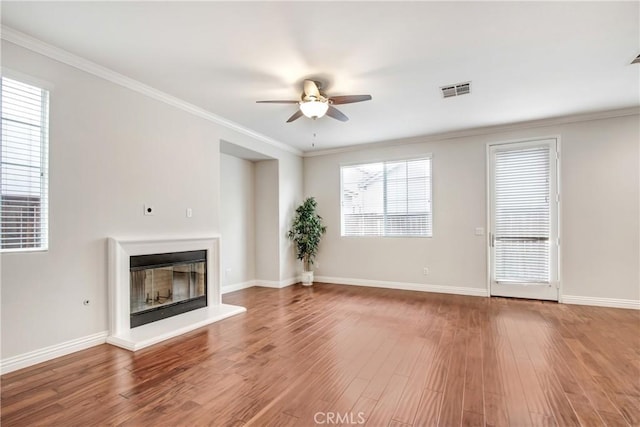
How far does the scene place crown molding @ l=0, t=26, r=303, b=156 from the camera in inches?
105

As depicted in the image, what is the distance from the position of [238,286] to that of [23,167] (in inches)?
151

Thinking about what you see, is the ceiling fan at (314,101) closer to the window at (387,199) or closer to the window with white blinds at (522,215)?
the window at (387,199)

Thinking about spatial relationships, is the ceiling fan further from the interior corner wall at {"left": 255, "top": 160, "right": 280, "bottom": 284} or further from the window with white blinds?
the window with white blinds

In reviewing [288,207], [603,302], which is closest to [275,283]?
[288,207]

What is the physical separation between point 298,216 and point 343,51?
3955 millimetres

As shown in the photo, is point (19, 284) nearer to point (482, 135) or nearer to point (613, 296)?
point (482, 135)

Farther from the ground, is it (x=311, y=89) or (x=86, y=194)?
(x=311, y=89)

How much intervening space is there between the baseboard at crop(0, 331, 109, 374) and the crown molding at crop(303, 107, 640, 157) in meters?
4.99

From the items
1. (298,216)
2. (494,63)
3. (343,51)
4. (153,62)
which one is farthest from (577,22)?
(298,216)

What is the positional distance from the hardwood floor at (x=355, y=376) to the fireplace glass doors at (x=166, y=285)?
602mm

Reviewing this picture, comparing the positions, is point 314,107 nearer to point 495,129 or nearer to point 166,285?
point 166,285
